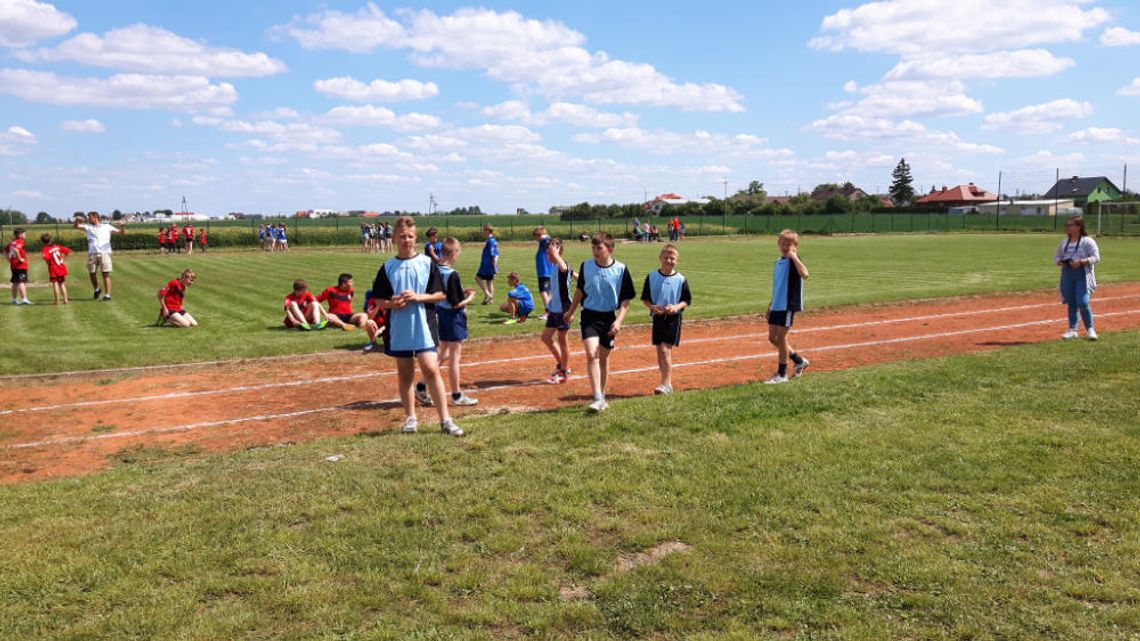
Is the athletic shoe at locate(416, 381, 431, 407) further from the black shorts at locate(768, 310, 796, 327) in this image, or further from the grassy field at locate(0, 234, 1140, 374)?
the black shorts at locate(768, 310, 796, 327)

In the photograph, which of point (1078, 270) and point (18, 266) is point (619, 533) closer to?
point (1078, 270)

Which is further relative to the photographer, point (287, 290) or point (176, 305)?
point (287, 290)

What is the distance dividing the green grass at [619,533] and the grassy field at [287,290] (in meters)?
6.30

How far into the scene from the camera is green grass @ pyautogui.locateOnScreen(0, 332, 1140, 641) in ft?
13.6

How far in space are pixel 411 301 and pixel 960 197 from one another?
12759cm

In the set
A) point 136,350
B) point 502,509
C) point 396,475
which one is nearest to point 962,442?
point 502,509

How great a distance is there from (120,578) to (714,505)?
3.79m

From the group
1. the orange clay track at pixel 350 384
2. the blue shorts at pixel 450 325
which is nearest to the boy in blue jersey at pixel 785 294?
the orange clay track at pixel 350 384

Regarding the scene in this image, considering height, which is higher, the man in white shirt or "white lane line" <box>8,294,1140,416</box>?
the man in white shirt

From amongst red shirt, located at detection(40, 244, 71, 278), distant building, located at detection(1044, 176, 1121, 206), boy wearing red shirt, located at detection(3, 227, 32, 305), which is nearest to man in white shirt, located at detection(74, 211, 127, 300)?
red shirt, located at detection(40, 244, 71, 278)

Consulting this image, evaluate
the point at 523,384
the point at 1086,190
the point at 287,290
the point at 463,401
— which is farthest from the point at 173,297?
the point at 1086,190

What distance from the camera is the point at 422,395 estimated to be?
32.6 feet

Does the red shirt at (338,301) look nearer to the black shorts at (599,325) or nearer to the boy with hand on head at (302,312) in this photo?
the boy with hand on head at (302,312)

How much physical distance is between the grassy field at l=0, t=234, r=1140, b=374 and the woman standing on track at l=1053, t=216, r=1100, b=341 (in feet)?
18.8
